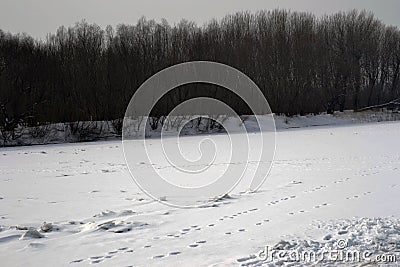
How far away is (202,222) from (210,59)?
117 ft

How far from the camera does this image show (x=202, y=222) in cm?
682

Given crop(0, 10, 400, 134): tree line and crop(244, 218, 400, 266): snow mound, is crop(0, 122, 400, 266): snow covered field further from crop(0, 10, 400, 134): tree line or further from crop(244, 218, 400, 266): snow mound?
crop(0, 10, 400, 134): tree line

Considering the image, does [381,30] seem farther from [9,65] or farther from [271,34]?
[9,65]

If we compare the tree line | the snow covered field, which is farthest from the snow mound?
the tree line

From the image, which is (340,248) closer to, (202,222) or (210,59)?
(202,222)

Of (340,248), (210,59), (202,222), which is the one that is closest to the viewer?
(340,248)

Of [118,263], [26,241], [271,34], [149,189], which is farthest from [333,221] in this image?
[271,34]

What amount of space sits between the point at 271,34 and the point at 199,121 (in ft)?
49.2

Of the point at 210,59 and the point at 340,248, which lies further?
the point at 210,59

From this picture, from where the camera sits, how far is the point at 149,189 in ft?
34.7

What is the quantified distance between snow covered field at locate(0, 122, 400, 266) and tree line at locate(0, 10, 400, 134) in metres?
24.2

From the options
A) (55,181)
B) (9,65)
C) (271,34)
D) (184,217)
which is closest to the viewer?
(184,217)

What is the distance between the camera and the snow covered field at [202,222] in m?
5.17

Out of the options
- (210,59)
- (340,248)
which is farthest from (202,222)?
(210,59)
